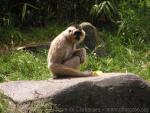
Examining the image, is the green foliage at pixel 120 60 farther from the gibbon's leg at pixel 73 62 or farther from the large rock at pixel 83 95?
the large rock at pixel 83 95

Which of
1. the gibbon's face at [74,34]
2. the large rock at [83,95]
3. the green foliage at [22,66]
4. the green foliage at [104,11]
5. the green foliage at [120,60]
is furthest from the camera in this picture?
the green foliage at [104,11]

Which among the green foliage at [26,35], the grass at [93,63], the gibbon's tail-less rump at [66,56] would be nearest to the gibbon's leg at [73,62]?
the gibbon's tail-less rump at [66,56]

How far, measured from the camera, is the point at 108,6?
15.7 m

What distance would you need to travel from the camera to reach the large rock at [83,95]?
882cm

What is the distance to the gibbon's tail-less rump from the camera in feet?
33.7

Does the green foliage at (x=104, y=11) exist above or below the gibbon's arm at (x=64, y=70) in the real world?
above

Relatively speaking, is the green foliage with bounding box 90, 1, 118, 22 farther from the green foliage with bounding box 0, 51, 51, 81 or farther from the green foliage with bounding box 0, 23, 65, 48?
the green foliage with bounding box 0, 51, 51, 81

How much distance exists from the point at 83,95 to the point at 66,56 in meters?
1.42

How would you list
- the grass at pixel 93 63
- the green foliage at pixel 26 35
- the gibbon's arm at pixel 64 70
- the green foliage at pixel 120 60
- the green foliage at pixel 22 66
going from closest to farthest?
the gibbon's arm at pixel 64 70 → the green foliage at pixel 22 66 → the grass at pixel 93 63 → the green foliage at pixel 120 60 → the green foliage at pixel 26 35

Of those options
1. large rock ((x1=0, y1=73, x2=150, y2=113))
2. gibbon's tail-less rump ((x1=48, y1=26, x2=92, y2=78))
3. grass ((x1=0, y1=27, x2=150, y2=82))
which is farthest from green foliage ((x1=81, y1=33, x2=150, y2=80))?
large rock ((x1=0, y1=73, x2=150, y2=113))

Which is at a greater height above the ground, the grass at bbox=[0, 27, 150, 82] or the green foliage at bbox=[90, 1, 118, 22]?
the green foliage at bbox=[90, 1, 118, 22]

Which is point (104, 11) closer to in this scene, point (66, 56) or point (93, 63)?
point (93, 63)

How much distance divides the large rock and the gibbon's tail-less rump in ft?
1.80

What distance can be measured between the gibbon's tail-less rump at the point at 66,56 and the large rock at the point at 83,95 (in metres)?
0.55
